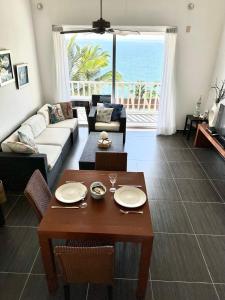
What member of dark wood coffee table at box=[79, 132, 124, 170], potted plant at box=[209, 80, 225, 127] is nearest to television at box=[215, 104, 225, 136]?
potted plant at box=[209, 80, 225, 127]

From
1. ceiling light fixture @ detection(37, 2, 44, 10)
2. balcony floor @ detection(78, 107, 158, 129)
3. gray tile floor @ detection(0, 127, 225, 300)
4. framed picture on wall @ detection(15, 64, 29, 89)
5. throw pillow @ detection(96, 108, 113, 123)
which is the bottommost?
gray tile floor @ detection(0, 127, 225, 300)

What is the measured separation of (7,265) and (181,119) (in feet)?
14.6

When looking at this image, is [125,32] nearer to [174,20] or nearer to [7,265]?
[174,20]

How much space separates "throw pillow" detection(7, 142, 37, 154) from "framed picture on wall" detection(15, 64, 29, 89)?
52.8 inches

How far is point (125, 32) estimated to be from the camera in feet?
12.1

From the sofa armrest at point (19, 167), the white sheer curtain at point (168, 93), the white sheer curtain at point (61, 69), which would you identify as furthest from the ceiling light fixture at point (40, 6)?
A: the sofa armrest at point (19, 167)

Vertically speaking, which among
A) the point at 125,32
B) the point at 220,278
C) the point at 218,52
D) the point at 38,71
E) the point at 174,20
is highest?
the point at 174,20

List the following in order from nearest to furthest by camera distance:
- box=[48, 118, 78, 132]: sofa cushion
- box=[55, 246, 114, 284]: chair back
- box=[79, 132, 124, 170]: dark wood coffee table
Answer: box=[55, 246, 114, 284]: chair back, box=[79, 132, 124, 170]: dark wood coffee table, box=[48, 118, 78, 132]: sofa cushion

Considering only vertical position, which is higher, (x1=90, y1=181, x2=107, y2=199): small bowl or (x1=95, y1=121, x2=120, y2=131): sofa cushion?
(x1=90, y1=181, x2=107, y2=199): small bowl

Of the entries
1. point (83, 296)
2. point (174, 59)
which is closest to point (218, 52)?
point (174, 59)

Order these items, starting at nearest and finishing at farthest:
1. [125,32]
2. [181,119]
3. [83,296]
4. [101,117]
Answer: [83,296], [125,32], [101,117], [181,119]

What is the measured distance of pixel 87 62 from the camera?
17.9 feet

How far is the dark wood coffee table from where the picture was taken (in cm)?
310

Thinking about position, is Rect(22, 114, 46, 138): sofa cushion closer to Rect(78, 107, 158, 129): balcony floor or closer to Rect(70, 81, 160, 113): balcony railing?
Rect(78, 107, 158, 129): balcony floor
